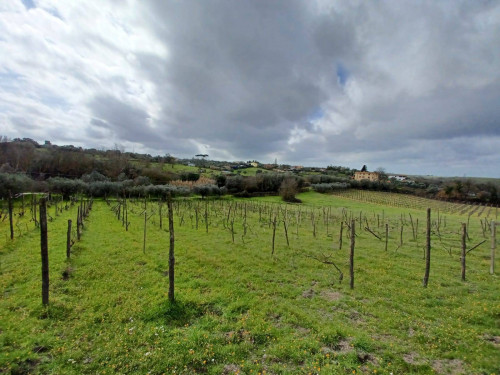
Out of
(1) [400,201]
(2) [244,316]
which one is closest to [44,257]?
(2) [244,316]

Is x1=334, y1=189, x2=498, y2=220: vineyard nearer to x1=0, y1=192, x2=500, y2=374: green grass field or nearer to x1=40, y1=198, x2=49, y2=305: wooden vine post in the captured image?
x1=0, y1=192, x2=500, y2=374: green grass field

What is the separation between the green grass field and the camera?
4914mm

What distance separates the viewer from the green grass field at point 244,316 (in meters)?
4.91

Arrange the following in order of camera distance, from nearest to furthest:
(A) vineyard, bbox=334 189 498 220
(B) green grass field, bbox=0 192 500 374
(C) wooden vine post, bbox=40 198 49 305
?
1. (B) green grass field, bbox=0 192 500 374
2. (C) wooden vine post, bbox=40 198 49 305
3. (A) vineyard, bbox=334 189 498 220

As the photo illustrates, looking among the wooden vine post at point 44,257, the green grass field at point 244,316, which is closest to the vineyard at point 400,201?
the green grass field at point 244,316

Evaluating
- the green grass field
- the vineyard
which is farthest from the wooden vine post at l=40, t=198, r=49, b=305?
the vineyard

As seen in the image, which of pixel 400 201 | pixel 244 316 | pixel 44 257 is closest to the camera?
pixel 244 316

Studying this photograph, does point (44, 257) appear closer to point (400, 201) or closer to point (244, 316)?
point (244, 316)

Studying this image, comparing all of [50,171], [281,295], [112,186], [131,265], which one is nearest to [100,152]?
[50,171]

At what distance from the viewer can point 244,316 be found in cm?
668

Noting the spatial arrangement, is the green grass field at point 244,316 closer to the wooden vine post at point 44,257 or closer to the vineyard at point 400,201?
the wooden vine post at point 44,257

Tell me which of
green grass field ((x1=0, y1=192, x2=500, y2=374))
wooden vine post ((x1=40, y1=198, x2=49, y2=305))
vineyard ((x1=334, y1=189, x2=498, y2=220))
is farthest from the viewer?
vineyard ((x1=334, y1=189, x2=498, y2=220))

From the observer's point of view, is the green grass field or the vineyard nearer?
A: the green grass field

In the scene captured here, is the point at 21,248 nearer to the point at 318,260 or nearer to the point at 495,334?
the point at 318,260
